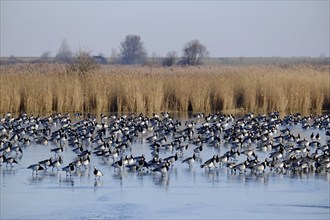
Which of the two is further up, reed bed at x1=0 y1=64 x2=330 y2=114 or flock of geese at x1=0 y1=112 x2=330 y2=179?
reed bed at x1=0 y1=64 x2=330 y2=114

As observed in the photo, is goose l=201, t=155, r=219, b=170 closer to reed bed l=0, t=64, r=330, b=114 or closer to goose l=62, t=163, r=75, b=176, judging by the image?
goose l=62, t=163, r=75, b=176

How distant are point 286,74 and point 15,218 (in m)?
22.4

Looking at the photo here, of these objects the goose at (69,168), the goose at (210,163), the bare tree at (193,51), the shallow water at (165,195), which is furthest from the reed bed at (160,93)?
the bare tree at (193,51)

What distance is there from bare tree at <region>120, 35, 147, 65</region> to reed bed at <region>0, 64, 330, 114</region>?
3002 inches

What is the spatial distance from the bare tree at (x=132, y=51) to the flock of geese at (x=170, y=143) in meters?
80.2

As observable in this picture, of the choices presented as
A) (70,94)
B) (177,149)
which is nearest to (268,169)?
(177,149)

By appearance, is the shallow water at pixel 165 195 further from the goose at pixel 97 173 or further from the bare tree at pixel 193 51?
the bare tree at pixel 193 51

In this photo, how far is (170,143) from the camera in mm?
20109

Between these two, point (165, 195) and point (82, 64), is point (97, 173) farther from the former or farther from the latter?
point (82, 64)

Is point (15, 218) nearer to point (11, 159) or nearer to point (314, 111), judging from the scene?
point (11, 159)

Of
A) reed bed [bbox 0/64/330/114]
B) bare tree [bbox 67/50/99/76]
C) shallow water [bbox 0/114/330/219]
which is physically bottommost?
shallow water [bbox 0/114/330/219]

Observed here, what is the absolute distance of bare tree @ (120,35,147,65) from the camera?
353 feet

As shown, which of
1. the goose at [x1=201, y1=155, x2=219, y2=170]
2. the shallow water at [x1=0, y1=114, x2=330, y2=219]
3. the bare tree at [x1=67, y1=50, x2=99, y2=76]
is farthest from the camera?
the bare tree at [x1=67, y1=50, x2=99, y2=76]

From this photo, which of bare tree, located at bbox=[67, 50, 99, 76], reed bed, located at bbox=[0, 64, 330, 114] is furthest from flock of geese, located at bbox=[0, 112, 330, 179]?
bare tree, located at bbox=[67, 50, 99, 76]
